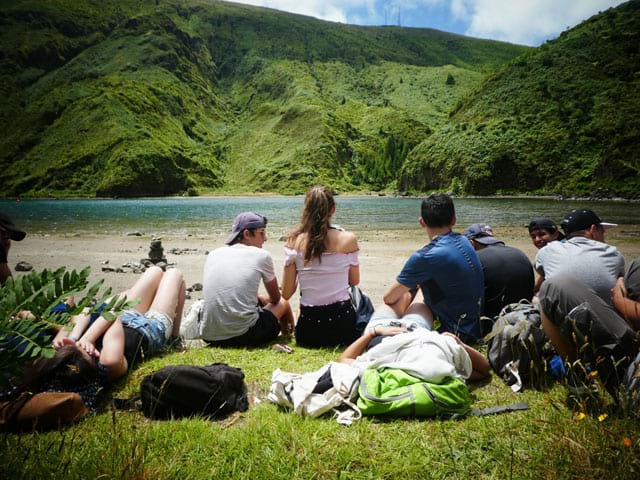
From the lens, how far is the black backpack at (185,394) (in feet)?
10.6

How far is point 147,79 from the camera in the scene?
175 metres

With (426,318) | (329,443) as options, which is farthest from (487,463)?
(426,318)

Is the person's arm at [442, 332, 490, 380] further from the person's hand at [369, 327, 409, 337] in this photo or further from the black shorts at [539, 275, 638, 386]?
the black shorts at [539, 275, 638, 386]

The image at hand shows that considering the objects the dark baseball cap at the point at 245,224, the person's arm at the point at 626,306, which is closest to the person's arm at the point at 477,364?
the person's arm at the point at 626,306

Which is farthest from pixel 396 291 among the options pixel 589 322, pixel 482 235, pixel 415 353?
pixel 482 235

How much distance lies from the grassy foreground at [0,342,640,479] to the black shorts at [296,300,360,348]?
1.86m

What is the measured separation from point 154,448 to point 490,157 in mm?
78226

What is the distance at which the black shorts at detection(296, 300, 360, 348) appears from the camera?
16.8 ft

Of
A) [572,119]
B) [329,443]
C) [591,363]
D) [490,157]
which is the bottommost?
[329,443]

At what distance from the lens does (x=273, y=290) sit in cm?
543

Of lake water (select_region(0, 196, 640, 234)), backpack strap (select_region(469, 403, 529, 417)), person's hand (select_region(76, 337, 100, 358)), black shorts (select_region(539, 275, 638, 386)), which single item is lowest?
lake water (select_region(0, 196, 640, 234))

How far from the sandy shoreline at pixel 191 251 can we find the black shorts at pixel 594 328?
5708 mm

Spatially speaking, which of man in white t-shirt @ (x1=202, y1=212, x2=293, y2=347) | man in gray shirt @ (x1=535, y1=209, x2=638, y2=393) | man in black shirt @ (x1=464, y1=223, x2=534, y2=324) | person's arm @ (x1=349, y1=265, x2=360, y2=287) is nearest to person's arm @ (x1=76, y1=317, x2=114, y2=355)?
man in white t-shirt @ (x1=202, y1=212, x2=293, y2=347)

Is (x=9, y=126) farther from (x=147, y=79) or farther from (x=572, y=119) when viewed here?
(x=572, y=119)
